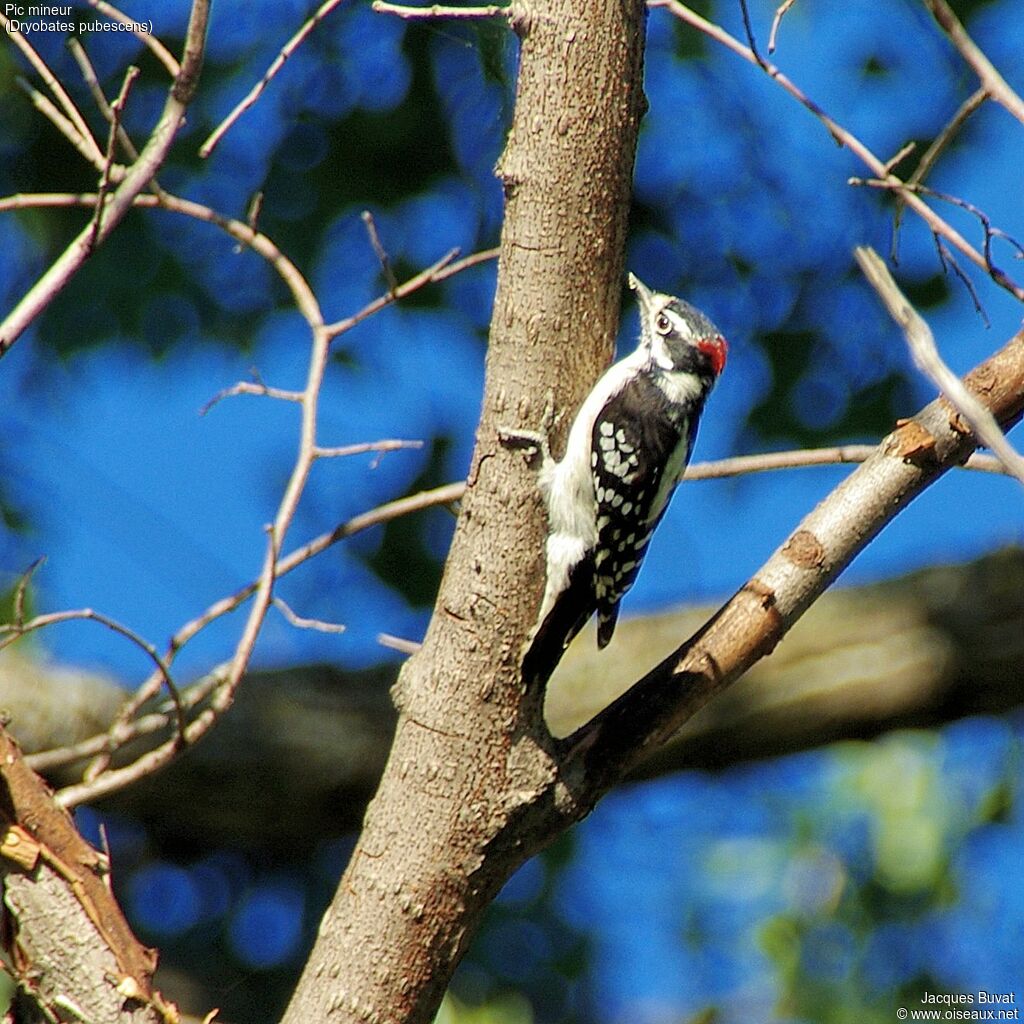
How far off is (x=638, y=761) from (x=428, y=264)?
3679 mm

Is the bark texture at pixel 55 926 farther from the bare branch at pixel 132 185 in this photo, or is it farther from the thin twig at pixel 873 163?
the thin twig at pixel 873 163

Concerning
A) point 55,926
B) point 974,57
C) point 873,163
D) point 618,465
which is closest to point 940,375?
point 974,57

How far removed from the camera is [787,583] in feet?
11.2

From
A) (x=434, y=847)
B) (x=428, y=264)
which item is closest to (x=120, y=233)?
(x=428, y=264)

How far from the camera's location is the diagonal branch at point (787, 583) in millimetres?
3301

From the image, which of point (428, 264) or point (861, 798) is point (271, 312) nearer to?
point (428, 264)

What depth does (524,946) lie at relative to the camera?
6.50 metres

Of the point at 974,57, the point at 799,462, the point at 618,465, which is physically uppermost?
the point at 618,465

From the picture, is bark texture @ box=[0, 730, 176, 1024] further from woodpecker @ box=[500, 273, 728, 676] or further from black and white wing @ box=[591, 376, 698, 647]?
black and white wing @ box=[591, 376, 698, 647]

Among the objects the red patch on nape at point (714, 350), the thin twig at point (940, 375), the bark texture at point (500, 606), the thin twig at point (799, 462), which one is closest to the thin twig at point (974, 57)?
the thin twig at point (940, 375)

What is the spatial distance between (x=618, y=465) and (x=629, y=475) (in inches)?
3.3

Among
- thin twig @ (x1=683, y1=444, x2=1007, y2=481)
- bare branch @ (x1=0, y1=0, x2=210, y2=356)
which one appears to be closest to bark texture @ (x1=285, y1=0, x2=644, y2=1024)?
thin twig @ (x1=683, y1=444, x2=1007, y2=481)

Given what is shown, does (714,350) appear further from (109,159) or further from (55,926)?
(55,926)

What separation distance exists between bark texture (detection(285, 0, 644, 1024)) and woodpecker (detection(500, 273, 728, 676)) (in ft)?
0.38
